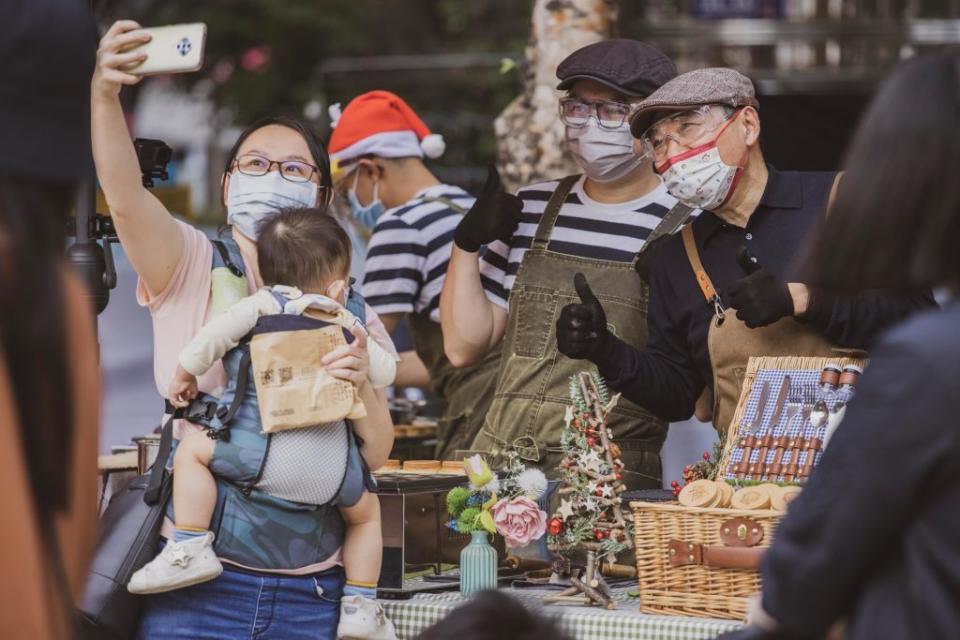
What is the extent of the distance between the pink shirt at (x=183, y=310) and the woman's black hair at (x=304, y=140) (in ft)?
1.25

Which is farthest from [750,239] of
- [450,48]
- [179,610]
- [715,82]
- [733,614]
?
[450,48]

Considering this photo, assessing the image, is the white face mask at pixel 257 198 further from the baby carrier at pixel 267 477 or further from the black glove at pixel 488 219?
the black glove at pixel 488 219

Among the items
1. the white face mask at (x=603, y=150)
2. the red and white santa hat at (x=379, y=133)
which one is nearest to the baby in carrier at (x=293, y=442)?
the white face mask at (x=603, y=150)

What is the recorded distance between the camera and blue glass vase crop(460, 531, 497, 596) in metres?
3.59

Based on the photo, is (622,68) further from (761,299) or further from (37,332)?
(37,332)

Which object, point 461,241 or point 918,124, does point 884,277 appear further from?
point 461,241

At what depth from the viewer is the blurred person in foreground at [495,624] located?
83.4 inches

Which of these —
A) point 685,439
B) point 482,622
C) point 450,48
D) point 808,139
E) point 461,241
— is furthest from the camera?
point 450,48

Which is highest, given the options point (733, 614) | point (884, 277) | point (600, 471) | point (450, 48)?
point (450, 48)

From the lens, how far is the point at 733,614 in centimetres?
329

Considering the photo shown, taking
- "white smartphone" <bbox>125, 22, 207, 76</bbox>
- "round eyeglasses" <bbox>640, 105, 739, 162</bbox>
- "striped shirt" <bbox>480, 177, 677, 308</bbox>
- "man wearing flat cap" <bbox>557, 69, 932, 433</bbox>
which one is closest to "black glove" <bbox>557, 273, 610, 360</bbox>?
"man wearing flat cap" <bbox>557, 69, 932, 433</bbox>

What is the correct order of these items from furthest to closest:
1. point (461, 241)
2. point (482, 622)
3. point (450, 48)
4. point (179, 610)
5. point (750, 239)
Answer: point (450, 48), point (461, 241), point (750, 239), point (179, 610), point (482, 622)

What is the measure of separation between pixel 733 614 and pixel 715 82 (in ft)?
4.53

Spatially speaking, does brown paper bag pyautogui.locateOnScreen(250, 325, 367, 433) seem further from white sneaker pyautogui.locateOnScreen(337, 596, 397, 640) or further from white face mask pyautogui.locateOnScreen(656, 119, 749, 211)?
white face mask pyautogui.locateOnScreen(656, 119, 749, 211)
